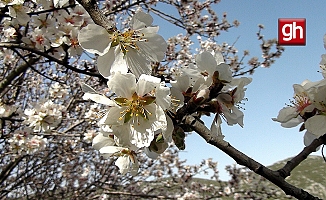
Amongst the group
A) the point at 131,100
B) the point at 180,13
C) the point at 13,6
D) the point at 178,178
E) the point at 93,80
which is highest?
the point at 180,13

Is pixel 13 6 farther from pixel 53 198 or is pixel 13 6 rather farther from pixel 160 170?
pixel 160 170

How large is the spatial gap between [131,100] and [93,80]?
4.99m

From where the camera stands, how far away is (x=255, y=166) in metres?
0.83

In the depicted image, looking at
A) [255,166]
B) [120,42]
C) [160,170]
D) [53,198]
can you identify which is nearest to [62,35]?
[120,42]

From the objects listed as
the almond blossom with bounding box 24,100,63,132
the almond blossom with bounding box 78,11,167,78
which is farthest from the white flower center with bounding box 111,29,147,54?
the almond blossom with bounding box 24,100,63,132

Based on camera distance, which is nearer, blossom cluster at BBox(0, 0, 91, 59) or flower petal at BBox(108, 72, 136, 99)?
flower petal at BBox(108, 72, 136, 99)

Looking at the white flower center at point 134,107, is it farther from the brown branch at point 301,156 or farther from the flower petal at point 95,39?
the brown branch at point 301,156

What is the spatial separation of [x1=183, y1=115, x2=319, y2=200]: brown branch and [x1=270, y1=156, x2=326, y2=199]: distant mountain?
73.0 ft

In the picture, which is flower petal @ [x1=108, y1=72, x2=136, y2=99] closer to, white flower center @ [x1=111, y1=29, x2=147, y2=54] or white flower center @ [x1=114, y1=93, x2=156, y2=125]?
white flower center @ [x1=114, y1=93, x2=156, y2=125]

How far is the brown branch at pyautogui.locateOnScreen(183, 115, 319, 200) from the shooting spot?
2.70 ft

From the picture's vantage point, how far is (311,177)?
2583 centimetres

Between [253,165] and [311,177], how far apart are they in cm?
2835

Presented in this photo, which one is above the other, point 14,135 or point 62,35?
point 62,35

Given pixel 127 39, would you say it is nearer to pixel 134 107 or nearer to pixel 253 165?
pixel 134 107
